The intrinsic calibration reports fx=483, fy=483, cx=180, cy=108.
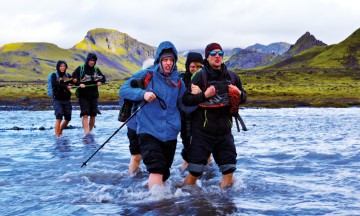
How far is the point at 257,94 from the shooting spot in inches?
2486

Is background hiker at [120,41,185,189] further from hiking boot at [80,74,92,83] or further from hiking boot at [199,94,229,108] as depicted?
hiking boot at [80,74,92,83]

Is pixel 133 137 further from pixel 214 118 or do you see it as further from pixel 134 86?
pixel 214 118

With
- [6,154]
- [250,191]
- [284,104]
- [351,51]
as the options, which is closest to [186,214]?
[250,191]

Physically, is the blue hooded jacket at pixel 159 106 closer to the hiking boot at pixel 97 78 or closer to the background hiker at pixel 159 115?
the background hiker at pixel 159 115

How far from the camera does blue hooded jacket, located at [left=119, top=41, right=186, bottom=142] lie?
8258 millimetres

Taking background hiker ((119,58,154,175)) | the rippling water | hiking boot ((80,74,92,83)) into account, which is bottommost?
the rippling water

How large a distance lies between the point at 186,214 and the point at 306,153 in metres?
7.52

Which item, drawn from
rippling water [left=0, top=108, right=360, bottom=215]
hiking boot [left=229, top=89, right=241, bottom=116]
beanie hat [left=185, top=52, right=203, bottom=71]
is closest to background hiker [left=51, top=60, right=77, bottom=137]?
rippling water [left=0, top=108, right=360, bottom=215]

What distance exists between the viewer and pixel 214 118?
8.52 metres

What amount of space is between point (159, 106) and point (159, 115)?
158mm

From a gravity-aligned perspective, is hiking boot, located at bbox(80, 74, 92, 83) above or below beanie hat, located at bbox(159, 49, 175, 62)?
below

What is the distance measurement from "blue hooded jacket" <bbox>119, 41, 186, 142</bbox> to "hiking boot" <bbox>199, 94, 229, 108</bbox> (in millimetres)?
483

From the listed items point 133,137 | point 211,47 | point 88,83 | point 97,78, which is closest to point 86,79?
point 88,83

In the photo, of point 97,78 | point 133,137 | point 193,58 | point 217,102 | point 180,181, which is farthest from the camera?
point 97,78
